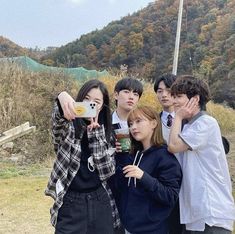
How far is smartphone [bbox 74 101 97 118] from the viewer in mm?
1888

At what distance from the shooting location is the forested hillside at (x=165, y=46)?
21.6m

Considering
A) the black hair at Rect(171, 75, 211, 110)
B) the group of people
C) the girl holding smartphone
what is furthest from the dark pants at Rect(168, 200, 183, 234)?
the black hair at Rect(171, 75, 211, 110)

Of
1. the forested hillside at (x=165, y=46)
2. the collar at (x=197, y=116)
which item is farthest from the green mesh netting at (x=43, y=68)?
the collar at (x=197, y=116)

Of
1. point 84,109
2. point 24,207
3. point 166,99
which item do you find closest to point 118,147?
point 84,109

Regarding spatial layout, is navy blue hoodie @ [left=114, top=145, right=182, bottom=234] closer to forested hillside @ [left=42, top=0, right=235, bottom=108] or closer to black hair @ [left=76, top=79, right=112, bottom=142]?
black hair @ [left=76, top=79, right=112, bottom=142]

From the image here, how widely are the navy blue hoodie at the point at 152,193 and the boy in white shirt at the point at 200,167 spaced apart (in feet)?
0.21

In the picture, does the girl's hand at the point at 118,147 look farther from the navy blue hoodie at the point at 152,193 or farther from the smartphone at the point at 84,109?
the smartphone at the point at 84,109

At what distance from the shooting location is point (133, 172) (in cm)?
194

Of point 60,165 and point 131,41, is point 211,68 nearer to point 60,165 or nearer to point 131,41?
point 131,41

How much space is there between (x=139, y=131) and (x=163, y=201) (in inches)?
13.7

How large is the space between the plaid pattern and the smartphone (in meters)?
0.13

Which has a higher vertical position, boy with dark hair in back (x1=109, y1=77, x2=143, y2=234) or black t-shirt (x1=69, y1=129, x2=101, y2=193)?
boy with dark hair in back (x1=109, y1=77, x2=143, y2=234)

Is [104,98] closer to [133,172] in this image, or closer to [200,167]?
[133,172]

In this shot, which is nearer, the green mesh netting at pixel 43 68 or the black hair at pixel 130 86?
the black hair at pixel 130 86
